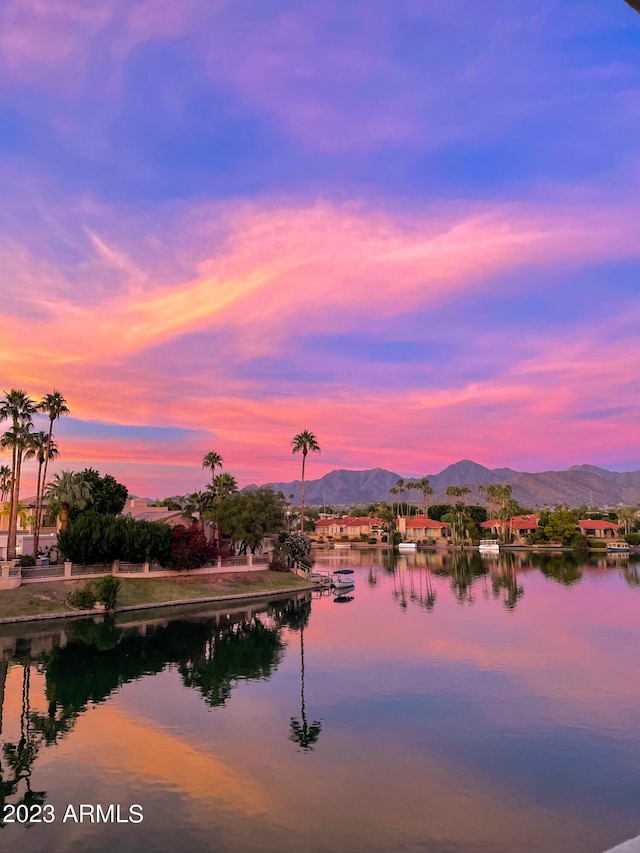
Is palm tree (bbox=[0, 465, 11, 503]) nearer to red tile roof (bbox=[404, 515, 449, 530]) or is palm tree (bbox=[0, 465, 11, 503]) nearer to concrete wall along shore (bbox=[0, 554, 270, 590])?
concrete wall along shore (bbox=[0, 554, 270, 590])

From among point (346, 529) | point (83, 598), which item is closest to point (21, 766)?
point (83, 598)

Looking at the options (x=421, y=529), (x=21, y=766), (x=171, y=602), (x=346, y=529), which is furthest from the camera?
(x=346, y=529)

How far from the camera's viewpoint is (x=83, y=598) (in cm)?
5572

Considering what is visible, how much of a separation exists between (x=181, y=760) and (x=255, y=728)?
4.78 meters

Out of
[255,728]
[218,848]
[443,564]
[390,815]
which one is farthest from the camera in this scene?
[443,564]

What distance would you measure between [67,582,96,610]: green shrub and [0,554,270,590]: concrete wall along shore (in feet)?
12.4

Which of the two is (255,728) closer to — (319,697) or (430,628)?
(319,697)

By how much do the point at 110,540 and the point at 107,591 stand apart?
6.75 metres

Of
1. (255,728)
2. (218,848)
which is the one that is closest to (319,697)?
(255,728)

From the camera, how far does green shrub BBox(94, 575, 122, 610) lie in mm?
56594

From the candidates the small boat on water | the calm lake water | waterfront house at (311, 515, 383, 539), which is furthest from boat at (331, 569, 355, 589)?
waterfront house at (311, 515, 383, 539)

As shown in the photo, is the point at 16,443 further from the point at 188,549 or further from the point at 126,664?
the point at 126,664

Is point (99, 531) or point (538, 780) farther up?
point (99, 531)

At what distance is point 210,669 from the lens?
124 feet
